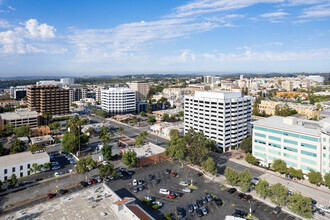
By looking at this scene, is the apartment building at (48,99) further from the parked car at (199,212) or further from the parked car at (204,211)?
the parked car at (204,211)

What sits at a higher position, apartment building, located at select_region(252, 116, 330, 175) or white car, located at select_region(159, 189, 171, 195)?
apartment building, located at select_region(252, 116, 330, 175)

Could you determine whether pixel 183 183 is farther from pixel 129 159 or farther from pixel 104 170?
pixel 104 170

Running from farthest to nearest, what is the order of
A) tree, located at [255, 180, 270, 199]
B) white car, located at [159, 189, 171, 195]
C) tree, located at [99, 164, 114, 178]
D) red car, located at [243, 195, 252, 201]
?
1. tree, located at [99, 164, 114, 178]
2. white car, located at [159, 189, 171, 195]
3. red car, located at [243, 195, 252, 201]
4. tree, located at [255, 180, 270, 199]

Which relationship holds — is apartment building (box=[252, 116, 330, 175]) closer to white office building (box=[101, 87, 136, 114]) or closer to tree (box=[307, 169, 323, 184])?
tree (box=[307, 169, 323, 184])

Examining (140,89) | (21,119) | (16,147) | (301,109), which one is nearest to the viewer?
(16,147)

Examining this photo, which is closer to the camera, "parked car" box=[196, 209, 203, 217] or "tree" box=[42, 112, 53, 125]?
"parked car" box=[196, 209, 203, 217]

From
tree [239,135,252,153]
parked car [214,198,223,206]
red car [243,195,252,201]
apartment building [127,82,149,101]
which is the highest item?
apartment building [127,82,149,101]

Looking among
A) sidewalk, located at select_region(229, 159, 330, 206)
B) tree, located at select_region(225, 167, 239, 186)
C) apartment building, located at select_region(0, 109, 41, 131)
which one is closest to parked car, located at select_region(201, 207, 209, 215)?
tree, located at select_region(225, 167, 239, 186)

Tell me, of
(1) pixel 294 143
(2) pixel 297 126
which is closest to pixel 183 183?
(1) pixel 294 143
